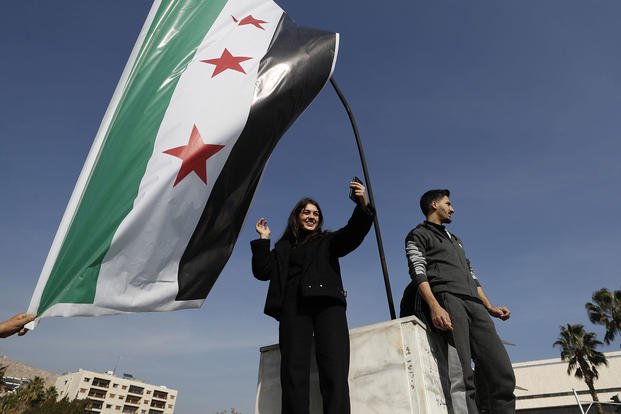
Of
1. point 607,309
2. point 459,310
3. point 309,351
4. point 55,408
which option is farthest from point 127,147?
point 55,408

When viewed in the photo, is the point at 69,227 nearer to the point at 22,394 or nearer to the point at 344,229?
the point at 344,229

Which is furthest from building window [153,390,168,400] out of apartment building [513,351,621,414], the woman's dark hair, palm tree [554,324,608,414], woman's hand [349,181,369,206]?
woman's hand [349,181,369,206]

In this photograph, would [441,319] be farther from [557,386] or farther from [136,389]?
[136,389]

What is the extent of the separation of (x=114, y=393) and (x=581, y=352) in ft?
284

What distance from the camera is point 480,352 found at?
3.00m

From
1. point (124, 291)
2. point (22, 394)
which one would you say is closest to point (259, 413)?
point (124, 291)

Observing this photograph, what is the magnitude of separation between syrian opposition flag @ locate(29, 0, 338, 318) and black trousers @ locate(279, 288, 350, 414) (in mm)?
845

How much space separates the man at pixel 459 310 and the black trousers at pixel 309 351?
0.79 meters

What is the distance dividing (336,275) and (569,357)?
30.2 metres

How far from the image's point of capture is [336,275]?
309 centimetres

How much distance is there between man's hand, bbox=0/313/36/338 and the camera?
242cm

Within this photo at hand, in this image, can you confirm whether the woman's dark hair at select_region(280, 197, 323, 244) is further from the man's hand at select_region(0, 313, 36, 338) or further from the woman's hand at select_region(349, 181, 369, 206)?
the man's hand at select_region(0, 313, 36, 338)

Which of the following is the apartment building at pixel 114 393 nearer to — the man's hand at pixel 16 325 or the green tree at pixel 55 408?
the green tree at pixel 55 408

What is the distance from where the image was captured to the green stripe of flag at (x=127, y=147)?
→ 9.16 feet
